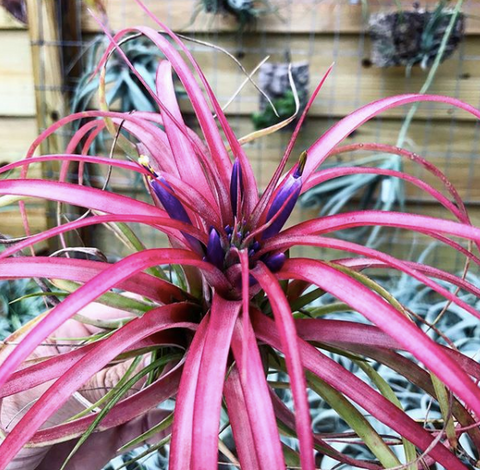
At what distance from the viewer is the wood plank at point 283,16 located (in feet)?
4.26

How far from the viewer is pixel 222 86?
141cm

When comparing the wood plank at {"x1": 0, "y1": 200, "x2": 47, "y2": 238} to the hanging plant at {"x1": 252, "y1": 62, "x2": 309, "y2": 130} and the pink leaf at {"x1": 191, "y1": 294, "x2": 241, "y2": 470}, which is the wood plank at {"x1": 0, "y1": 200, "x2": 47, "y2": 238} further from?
the pink leaf at {"x1": 191, "y1": 294, "x2": 241, "y2": 470}

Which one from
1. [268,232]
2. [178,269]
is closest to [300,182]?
[268,232]

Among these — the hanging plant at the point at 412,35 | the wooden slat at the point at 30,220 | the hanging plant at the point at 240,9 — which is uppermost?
the hanging plant at the point at 240,9

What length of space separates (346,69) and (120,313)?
1085 millimetres

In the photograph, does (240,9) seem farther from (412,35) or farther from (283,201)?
(283,201)

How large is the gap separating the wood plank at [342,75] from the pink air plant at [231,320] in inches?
40.1

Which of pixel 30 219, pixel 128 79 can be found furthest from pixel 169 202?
pixel 30 219

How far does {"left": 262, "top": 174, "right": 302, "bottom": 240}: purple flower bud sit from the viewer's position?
1.12ft

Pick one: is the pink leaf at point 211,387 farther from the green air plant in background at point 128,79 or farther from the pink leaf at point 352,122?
the green air plant in background at point 128,79

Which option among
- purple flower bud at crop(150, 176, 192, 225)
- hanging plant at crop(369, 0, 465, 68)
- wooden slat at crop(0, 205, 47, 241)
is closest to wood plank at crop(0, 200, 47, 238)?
wooden slat at crop(0, 205, 47, 241)

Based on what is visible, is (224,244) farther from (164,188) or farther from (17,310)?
(17,310)

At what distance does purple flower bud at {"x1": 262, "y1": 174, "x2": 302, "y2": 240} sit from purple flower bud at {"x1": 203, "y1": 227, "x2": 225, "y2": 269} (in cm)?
4

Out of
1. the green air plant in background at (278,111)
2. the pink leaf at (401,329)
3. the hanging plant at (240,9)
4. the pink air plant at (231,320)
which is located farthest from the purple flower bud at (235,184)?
the hanging plant at (240,9)
